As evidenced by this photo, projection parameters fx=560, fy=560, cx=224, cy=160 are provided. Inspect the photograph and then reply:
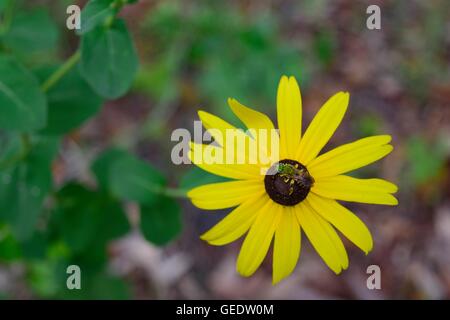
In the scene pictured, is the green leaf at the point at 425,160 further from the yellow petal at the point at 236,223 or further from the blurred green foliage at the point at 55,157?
the yellow petal at the point at 236,223

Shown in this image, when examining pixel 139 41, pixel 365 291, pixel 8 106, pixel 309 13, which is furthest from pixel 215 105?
pixel 8 106

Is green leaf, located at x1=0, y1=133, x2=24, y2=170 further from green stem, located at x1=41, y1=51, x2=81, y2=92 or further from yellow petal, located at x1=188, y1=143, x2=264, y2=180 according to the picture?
yellow petal, located at x1=188, y1=143, x2=264, y2=180

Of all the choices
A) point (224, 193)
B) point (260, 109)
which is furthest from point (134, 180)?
point (260, 109)

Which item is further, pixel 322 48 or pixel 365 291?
pixel 322 48

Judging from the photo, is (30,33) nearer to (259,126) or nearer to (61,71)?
(61,71)

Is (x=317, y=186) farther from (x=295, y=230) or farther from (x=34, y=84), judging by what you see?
(x=34, y=84)

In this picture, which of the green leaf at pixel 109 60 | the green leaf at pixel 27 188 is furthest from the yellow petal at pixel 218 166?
the green leaf at pixel 27 188
